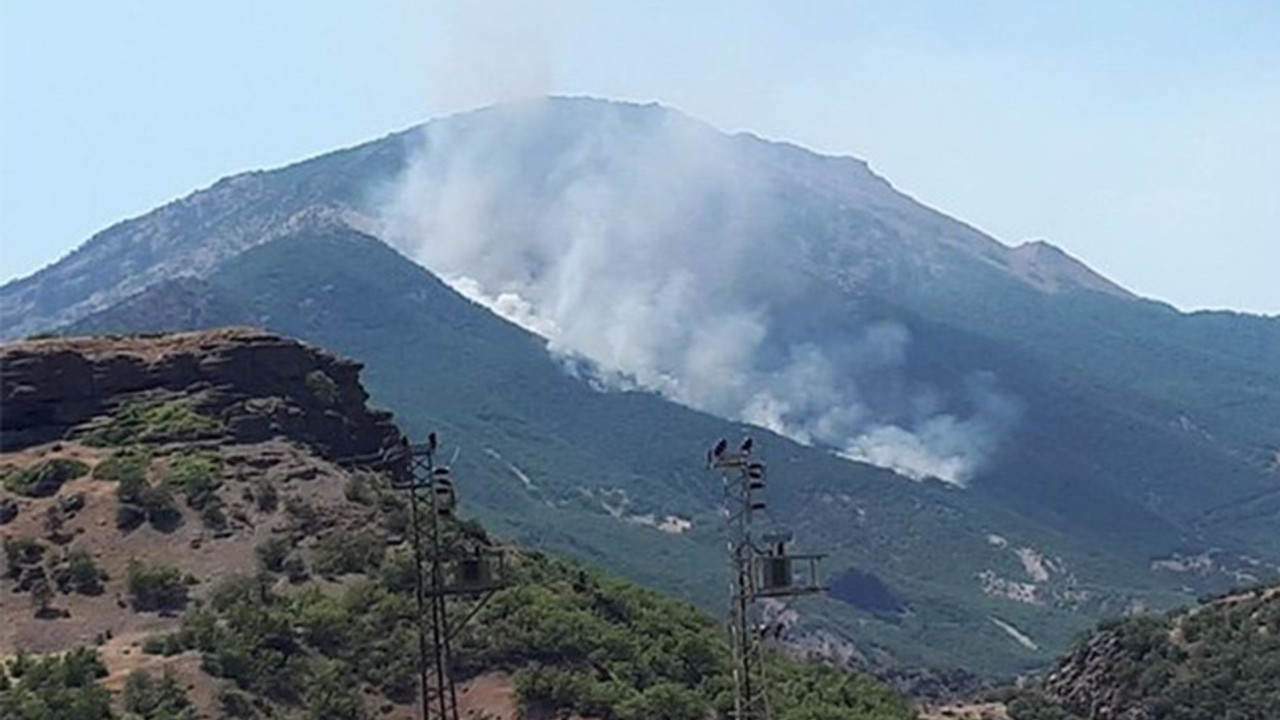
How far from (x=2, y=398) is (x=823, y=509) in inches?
4960

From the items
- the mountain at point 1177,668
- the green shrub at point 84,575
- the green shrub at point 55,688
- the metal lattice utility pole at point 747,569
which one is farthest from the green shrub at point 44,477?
the metal lattice utility pole at point 747,569

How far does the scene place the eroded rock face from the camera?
7525 centimetres

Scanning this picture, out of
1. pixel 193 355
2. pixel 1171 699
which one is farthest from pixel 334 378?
pixel 1171 699

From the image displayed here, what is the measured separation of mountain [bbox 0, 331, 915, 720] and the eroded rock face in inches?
3.0

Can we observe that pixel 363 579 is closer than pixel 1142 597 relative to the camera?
Yes

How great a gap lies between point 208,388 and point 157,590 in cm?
1400

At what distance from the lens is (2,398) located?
7488cm

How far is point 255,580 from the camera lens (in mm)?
64500

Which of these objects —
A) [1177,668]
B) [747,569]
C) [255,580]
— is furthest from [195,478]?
[747,569]

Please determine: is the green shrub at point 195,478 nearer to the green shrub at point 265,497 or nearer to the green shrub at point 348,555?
the green shrub at point 265,497

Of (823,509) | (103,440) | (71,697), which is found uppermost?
(823,509)

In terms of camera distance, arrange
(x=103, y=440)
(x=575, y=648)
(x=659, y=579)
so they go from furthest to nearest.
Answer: (x=659, y=579), (x=103, y=440), (x=575, y=648)

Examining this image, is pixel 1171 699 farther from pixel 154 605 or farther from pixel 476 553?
pixel 476 553

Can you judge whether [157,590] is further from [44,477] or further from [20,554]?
[44,477]
